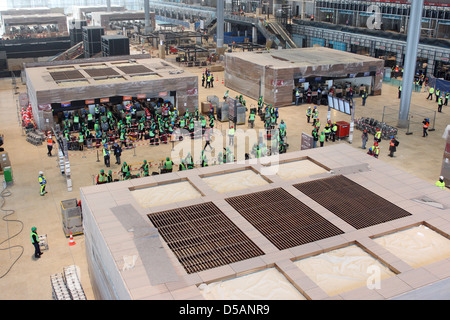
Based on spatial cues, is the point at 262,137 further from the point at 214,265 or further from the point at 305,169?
the point at 214,265

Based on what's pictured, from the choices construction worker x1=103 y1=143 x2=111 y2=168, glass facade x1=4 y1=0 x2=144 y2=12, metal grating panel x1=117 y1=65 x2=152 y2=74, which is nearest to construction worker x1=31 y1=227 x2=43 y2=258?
construction worker x1=103 y1=143 x2=111 y2=168

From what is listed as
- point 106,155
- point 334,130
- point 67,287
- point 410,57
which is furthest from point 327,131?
point 67,287

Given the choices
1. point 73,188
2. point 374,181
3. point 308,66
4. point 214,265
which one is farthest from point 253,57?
point 214,265

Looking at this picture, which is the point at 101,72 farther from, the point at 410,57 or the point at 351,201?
the point at 351,201

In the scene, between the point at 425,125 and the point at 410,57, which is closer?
the point at 425,125

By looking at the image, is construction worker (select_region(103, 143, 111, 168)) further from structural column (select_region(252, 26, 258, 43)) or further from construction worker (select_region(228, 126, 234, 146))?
structural column (select_region(252, 26, 258, 43))
